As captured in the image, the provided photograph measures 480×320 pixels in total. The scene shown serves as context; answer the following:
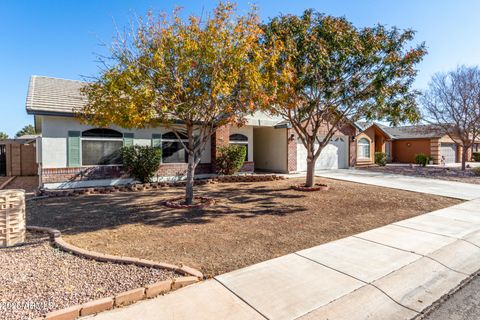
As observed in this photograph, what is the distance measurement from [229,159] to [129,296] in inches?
481

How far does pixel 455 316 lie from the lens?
354 cm

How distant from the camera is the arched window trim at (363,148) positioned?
2495 cm

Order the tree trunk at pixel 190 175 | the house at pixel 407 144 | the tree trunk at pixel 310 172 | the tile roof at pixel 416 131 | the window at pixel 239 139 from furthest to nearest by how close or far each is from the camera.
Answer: the house at pixel 407 144 → the tile roof at pixel 416 131 → the window at pixel 239 139 → the tree trunk at pixel 310 172 → the tree trunk at pixel 190 175

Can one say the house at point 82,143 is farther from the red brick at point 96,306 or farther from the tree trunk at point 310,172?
the red brick at point 96,306

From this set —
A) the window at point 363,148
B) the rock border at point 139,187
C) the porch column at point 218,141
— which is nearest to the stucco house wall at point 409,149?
the window at point 363,148

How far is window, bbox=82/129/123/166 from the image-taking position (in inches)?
494

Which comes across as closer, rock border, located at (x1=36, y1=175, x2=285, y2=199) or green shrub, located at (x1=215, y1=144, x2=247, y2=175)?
rock border, located at (x1=36, y1=175, x2=285, y2=199)

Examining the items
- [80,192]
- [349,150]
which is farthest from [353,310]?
[349,150]

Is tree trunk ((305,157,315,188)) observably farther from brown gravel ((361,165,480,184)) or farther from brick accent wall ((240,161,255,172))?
brown gravel ((361,165,480,184))

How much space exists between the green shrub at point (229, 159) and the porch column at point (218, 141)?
0.26 m

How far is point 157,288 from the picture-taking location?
3.80 meters

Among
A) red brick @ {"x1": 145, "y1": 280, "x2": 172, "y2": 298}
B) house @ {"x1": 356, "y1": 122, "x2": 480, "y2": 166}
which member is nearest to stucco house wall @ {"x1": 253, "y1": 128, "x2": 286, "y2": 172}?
house @ {"x1": 356, "y1": 122, "x2": 480, "y2": 166}

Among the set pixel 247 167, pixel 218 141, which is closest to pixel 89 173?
pixel 218 141

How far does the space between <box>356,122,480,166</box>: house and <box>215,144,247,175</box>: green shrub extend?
12671 millimetres
